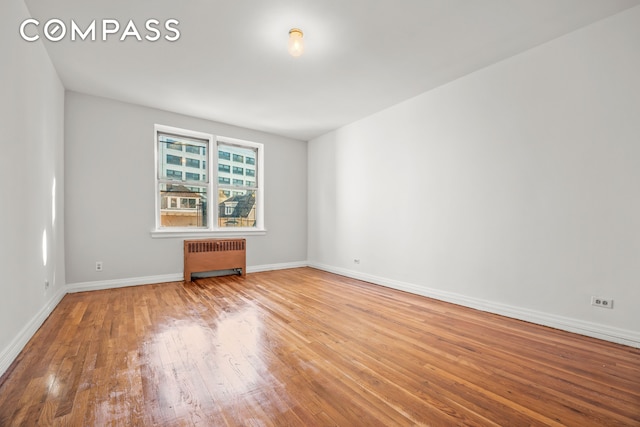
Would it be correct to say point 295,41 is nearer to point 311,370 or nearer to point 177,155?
point 311,370

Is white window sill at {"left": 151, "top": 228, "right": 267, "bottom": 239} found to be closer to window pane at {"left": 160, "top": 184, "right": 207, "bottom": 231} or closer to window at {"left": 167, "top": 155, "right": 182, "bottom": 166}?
window pane at {"left": 160, "top": 184, "right": 207, "bottom": 231}

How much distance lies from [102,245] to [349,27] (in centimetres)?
418

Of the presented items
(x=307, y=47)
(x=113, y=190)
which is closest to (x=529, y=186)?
(x=307, y=47)

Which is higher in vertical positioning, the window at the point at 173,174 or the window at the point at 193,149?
the window at the point at 193,149

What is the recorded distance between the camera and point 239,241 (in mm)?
4945

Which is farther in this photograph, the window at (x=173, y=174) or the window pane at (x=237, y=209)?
the window pane at (x=237, y=209)

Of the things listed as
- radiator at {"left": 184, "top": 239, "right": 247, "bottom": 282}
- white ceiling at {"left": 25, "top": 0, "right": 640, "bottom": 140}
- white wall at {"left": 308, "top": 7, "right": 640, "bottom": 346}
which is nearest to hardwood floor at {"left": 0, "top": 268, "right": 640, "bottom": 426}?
white wall at {"left": 308, "top": 7, "right": 640, "bottom": 346}

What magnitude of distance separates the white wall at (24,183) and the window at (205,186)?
1413mm

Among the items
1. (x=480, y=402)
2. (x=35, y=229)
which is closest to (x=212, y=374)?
(x=480, y=402)

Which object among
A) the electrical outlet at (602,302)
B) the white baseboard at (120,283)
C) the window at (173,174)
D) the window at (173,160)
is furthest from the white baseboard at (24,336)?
the electrical outlet at (602,302)

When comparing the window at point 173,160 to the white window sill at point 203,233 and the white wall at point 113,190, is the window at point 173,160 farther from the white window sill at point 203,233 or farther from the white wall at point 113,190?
the white window sill at point 203,233

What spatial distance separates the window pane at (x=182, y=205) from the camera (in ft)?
15.0

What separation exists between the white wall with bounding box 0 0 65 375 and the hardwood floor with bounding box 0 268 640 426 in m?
0.25

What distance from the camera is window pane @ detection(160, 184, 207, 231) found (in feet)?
15.0
